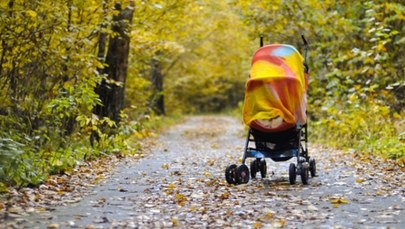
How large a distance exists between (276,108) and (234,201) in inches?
76.5

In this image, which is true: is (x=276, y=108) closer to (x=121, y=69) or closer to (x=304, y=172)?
(x=304, y=172)

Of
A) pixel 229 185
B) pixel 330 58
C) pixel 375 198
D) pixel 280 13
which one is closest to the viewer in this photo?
pixel 375 198

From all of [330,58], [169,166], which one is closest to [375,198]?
[169,166]

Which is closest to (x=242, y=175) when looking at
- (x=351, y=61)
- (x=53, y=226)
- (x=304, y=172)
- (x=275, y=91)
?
(x=304, y=172)

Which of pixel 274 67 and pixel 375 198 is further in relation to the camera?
pixel 274 67

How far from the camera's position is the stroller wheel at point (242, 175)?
941 cm

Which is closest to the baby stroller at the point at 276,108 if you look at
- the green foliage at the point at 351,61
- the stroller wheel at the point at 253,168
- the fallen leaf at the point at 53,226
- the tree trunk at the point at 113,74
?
the stroller wheel at the point at 253,168

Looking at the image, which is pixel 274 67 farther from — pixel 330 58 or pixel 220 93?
pixel 220 93

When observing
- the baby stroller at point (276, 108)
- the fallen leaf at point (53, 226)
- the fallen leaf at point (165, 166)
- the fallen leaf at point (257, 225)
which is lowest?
the fallen leaf at point (53, 226)

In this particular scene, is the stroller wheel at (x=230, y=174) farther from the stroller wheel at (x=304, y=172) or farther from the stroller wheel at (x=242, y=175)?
the stroller wheel at (x=304, y=172)

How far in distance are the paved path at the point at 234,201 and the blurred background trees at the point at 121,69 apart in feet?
4.53

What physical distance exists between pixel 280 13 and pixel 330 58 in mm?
2876

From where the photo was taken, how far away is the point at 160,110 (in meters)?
35.7

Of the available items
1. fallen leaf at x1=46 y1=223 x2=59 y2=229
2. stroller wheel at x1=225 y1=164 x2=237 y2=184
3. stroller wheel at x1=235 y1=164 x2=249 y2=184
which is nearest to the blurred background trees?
fallen leaf at x1=46 y1=223 x2=59 y2=229
